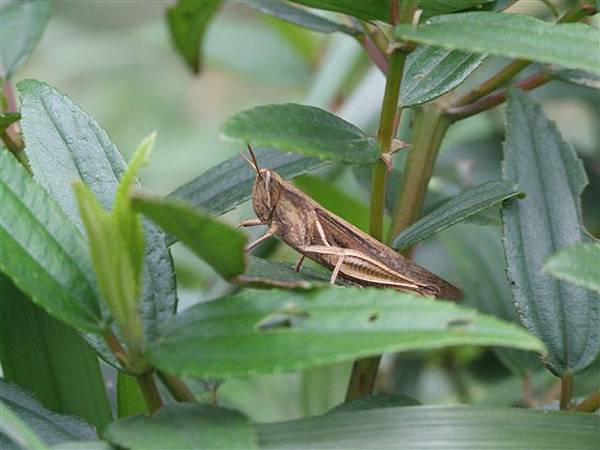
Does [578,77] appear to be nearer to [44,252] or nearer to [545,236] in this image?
[545,236]

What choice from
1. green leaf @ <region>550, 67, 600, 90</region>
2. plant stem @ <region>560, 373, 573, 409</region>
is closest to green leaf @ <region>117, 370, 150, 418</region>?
plant stem @ <region>560, 373, 573, 409</region>

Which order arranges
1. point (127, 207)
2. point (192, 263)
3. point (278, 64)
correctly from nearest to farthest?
point (127, 207) < point (192, 263) < point (278, 64)

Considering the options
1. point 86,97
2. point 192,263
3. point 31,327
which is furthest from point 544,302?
point 86,97

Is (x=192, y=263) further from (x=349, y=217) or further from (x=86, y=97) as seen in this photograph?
(x=86, y=97)

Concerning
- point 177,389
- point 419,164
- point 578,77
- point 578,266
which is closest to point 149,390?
point 177,389

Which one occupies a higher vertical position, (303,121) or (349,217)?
(303,121)

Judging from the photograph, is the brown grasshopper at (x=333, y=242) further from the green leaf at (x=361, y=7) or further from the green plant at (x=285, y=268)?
the green leaf at (x=361, y=7)
